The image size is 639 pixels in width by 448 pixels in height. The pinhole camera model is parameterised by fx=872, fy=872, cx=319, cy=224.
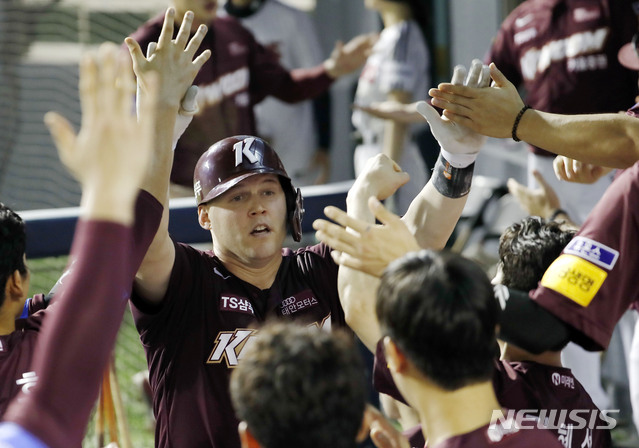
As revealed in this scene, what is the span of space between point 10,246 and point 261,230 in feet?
2.50

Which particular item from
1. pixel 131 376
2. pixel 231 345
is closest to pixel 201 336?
pixel 231 345

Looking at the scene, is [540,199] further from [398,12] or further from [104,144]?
[104,144]

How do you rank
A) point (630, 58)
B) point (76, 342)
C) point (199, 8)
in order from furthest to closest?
point (199, 8)
point (630, 58)
point (76, 342)

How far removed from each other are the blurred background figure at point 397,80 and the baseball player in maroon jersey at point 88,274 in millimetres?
4854

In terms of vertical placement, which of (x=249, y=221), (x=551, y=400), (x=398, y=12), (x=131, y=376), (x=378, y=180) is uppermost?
(x=398, y=12)

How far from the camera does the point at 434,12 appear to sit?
793 centimetres

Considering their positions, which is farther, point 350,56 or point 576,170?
point 350,56

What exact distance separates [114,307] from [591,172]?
1.96 meters

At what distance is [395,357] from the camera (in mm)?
1727

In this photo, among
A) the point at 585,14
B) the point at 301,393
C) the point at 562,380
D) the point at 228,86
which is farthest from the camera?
the point at 228,86

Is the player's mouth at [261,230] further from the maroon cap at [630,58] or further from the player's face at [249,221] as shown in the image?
the maroon cap at [630,58]

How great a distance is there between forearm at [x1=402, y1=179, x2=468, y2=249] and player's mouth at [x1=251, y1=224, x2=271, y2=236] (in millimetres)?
433

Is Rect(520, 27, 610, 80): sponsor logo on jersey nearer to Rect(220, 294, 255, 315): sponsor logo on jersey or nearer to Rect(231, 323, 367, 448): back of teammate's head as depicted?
Rect(220, 294, 255, 315): sponsor logo on jersey

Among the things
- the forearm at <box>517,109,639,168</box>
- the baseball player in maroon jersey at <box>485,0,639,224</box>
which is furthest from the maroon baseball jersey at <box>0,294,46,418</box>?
the baseball player in maroon jersey at <box>485,0,639,224</box>
